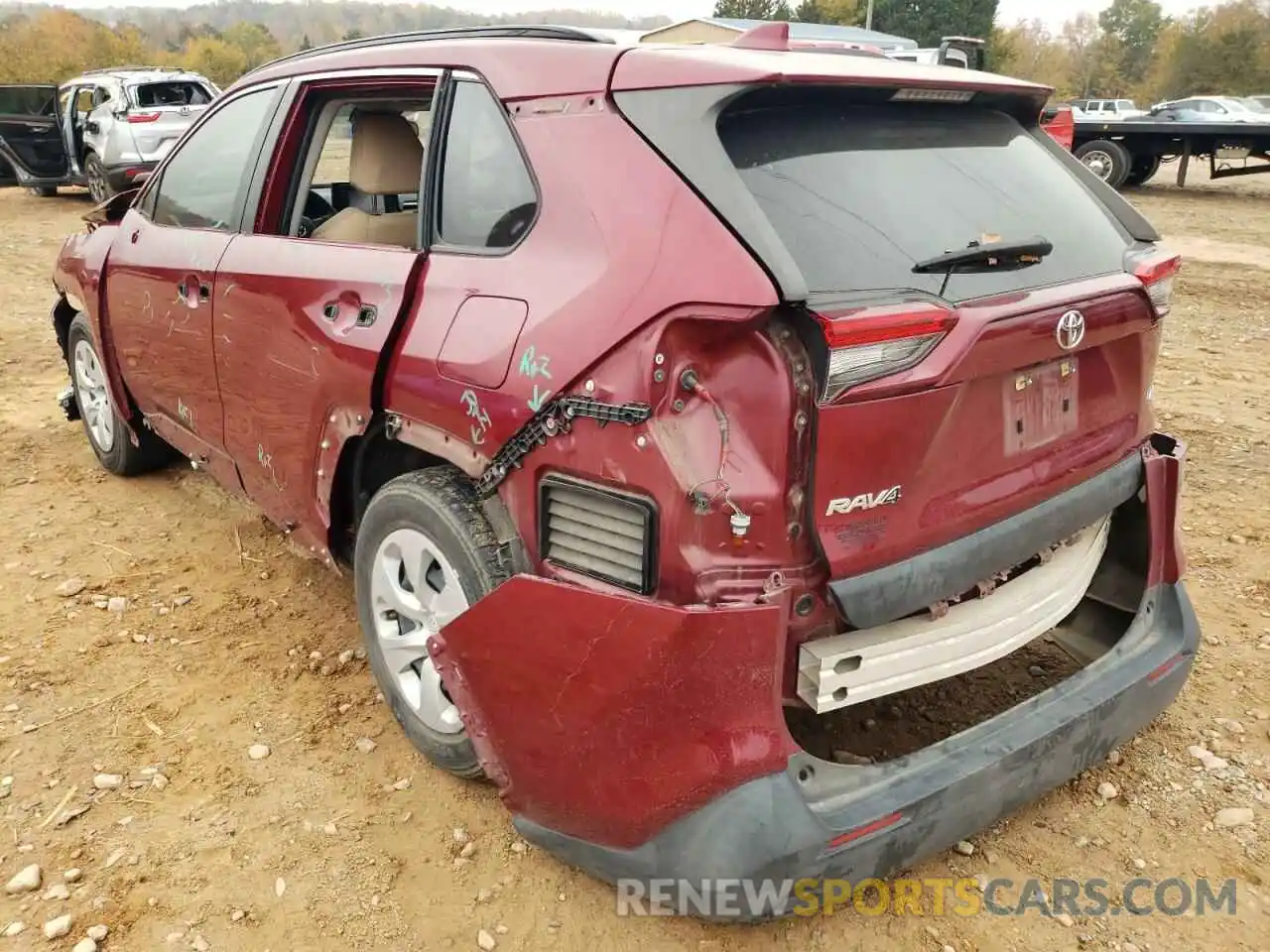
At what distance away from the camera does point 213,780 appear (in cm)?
264

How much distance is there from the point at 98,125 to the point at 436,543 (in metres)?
14.0

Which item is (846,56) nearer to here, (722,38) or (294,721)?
(722,38)

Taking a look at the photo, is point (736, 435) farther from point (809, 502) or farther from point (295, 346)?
point (295, 346)

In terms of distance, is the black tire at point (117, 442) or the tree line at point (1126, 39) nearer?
the black tire at point (117, 442)

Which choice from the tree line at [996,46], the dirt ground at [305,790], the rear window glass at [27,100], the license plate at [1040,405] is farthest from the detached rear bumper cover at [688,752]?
the tree line at [996,46]

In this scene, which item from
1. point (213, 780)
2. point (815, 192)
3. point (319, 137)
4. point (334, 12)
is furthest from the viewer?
point (334, 12)

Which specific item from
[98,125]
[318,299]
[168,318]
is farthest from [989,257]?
[98,125]

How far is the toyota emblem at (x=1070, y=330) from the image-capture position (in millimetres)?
2051

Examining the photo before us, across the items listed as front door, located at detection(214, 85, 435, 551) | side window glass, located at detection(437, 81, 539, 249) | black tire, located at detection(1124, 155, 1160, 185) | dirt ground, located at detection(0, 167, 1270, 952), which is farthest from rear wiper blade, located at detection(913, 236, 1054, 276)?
black tire, located at detection(1124, 155, 1160, 185)

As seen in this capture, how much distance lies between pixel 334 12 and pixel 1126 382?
197291 millimetres

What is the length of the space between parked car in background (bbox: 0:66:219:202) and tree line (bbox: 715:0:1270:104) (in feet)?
152

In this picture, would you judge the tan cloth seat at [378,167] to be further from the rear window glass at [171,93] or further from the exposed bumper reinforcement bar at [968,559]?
the rear window glass at [171,93]

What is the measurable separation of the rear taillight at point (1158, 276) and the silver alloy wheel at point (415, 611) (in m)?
1.80

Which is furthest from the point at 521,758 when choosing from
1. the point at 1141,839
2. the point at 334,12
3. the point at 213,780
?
the point at 334,12
